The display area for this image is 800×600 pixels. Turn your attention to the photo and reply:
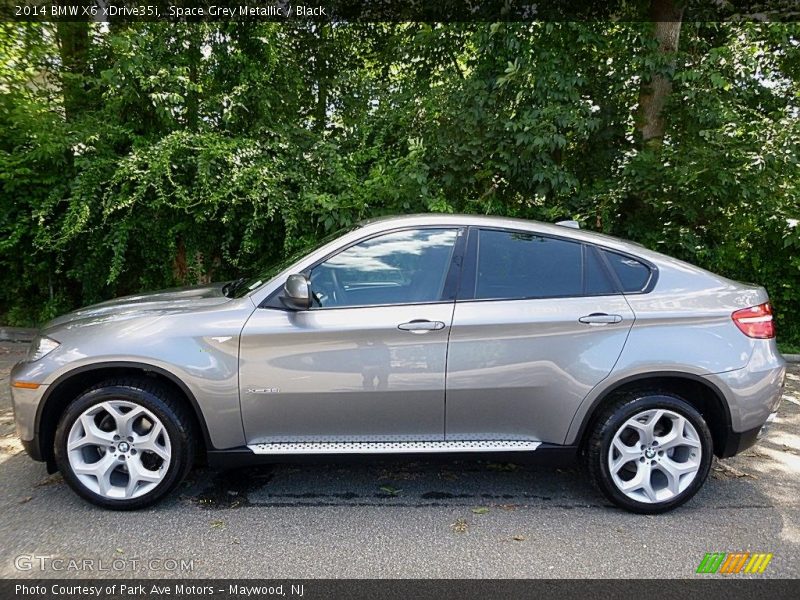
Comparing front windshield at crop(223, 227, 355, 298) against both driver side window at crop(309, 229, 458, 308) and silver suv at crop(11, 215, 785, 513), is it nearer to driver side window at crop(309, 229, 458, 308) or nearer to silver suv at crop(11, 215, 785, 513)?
silver suv at crop(11, 215, 785, 513)

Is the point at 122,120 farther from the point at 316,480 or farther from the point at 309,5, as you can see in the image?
the point at 316,480

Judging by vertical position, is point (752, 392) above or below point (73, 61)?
below

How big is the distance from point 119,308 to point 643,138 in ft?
19.5

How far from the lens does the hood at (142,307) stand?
3.27 meters

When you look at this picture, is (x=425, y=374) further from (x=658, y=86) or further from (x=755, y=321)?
(x=658, y=86)

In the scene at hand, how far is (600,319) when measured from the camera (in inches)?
125

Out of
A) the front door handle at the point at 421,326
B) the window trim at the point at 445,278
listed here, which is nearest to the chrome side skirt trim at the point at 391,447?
the front door handle at the point at 421,326

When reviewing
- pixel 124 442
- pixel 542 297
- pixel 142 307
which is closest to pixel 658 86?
pixel 542 297

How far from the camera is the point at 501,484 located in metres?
3.63

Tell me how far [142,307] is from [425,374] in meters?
1.75

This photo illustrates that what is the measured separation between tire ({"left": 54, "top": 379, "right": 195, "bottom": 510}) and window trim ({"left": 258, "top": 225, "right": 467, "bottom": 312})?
822mm

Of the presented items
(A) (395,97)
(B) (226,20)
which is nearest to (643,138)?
(A) (395,97)

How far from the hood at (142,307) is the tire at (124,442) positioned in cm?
40

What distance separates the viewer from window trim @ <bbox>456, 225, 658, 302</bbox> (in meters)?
3.23
